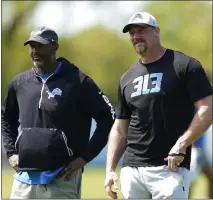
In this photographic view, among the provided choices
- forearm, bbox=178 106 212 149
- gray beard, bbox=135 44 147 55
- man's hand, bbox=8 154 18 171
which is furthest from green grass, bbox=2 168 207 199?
forearm, bbox=178 106 212 149

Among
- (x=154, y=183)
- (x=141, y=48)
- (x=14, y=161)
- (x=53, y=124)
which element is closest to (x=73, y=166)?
(x=53, y=124)

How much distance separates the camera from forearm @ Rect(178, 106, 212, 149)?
655cm

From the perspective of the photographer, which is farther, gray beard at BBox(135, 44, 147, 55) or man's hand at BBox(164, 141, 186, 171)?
gray beard at BBox(135, 44, 147, 55)

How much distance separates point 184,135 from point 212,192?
6768mm

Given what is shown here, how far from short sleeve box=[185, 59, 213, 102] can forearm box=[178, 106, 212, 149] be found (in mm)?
111

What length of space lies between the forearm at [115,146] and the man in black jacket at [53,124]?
171mm

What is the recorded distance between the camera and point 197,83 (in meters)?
6.62

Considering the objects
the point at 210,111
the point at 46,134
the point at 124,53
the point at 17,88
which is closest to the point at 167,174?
the point at 210,111

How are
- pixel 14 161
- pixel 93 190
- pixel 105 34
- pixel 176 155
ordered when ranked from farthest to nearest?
pixel 105 34, pixel 93 190, pixel 14 161, pixel 176 155

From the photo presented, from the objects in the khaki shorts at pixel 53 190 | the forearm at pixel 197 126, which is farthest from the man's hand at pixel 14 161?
the forearm at pixel 197 126

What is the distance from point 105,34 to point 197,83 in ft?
119

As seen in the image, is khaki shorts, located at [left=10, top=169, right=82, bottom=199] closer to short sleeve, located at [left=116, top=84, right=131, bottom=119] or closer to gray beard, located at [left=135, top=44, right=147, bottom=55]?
short sleeve, located at [left=116, top=84, right=131, bottom=119]

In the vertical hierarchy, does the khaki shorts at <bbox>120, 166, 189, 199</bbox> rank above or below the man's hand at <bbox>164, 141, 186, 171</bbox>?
below

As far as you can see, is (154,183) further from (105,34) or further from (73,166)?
(105,34)
